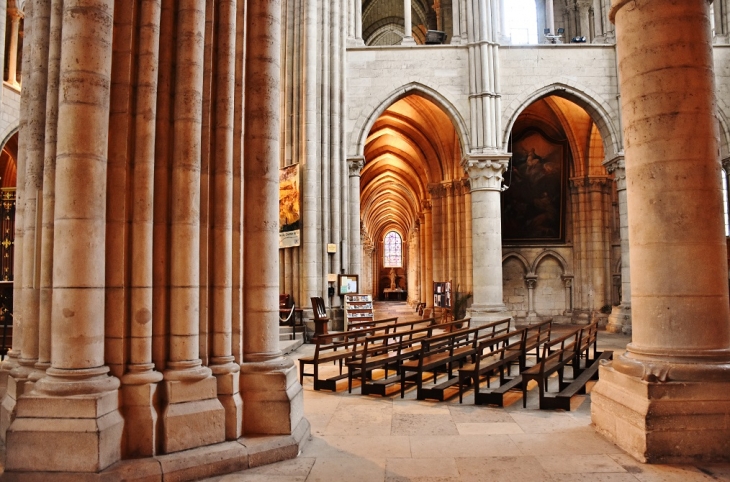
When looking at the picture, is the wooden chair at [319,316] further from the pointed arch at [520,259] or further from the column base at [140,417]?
the column base at [140,417]

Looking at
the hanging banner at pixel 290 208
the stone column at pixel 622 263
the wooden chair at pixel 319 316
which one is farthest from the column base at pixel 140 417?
the stone column at pixel 622 263

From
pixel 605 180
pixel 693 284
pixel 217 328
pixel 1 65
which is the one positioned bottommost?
pixel 217 328

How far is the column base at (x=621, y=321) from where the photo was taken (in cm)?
1680

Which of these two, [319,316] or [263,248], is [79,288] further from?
[319,316]

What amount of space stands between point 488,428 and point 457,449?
0.84 m

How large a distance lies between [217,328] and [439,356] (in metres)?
4.33

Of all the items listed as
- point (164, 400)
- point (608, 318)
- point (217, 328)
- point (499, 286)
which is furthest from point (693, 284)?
A: point (608, 318)

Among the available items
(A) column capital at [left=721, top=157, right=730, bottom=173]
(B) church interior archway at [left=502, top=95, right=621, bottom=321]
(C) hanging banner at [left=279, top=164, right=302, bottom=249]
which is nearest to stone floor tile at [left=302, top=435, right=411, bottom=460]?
(C) hanging banner at [left=279, top=164, right=302, bottom=249]

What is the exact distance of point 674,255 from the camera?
178 inches

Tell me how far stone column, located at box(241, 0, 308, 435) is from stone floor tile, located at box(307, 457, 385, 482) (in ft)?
1.56

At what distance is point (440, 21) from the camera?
75.9 feet

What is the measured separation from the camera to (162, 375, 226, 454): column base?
4.09 meters

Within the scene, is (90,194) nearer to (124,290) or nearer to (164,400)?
(124,290)

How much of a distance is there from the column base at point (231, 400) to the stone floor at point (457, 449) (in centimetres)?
41
